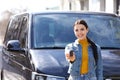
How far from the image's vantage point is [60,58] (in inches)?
220

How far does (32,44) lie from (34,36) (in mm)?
208

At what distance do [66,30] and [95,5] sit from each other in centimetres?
2064

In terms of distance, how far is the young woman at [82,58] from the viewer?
461 cm

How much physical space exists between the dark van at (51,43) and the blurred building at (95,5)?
52.9ft

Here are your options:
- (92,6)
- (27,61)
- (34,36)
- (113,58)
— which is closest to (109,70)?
(113,58)

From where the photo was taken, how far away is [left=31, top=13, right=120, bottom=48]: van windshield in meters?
6.44

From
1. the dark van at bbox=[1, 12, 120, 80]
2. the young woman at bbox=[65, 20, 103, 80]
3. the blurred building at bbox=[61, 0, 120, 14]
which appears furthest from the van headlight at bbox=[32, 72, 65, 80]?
the blurred building at bbox=[61, 0, 120, 14]

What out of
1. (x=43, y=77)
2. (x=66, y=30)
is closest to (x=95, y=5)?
(x=66, y=30)

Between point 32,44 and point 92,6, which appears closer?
point 32,44

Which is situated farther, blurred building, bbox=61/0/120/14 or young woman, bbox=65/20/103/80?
blurred building, bbox=61/0/120/14

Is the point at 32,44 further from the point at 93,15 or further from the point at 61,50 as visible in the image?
the point at 93,15

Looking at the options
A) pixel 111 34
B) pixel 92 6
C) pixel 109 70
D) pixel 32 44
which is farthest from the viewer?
pixel 92 6

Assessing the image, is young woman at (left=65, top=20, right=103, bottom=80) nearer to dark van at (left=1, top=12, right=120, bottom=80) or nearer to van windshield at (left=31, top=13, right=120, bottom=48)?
dark van at (left=1, top=12, right=120, bottom=80)

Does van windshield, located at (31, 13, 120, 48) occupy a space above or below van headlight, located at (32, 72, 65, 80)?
above
